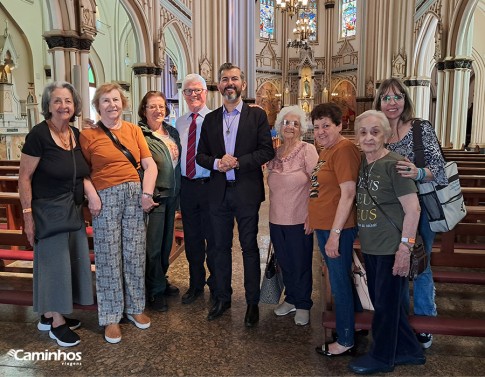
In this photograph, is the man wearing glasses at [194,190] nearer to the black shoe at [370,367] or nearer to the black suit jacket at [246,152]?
the black suit jacket at [246,152]

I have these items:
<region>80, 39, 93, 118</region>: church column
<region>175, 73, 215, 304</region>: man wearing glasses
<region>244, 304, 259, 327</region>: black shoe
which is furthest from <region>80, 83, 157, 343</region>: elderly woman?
<region>80, 39, 93, 118</region>: church column

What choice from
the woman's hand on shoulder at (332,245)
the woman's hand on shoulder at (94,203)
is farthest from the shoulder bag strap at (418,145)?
the woman's hand on shoulder at (94,203)

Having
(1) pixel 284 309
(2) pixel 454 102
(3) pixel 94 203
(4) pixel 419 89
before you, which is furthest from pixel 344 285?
(4) pixel 419 89

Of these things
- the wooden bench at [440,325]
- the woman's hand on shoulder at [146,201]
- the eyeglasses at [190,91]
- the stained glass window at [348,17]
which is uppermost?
the stained glass window at [348,17]

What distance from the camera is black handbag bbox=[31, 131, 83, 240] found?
240 centimetres

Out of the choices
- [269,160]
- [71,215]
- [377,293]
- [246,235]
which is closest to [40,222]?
[71,215]

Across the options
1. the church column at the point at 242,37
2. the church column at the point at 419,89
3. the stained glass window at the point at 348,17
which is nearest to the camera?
the church column at the point at 419,89

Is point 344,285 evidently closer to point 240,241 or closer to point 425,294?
point 425,294

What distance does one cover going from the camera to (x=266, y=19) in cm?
2552

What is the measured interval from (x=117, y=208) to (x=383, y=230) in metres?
1.58

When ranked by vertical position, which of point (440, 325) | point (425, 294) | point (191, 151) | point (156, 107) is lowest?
point (440, 325)

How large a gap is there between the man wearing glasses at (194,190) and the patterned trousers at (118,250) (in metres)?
0.50

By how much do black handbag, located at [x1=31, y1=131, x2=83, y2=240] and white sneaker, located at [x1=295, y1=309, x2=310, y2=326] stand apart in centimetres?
155

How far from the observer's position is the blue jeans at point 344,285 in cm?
225
